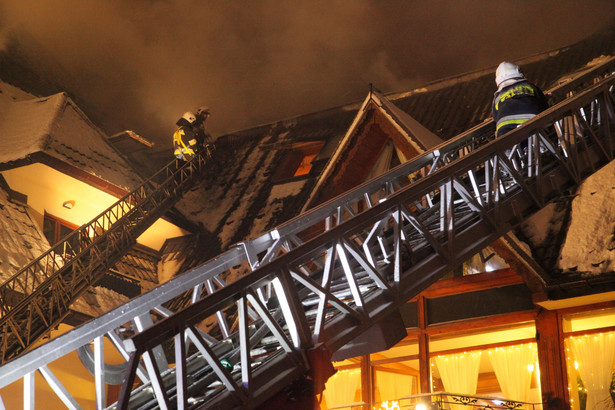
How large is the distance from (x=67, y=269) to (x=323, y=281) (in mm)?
8069

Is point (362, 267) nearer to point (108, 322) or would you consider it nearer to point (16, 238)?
point (108, 322)

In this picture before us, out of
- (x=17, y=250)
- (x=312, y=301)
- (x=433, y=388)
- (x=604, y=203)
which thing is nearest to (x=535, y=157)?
(x=312, y=301)

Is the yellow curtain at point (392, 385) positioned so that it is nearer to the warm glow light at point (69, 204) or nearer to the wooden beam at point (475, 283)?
the wooden beam at point (475, 283)

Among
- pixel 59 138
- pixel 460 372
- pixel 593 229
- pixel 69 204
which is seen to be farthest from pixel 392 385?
pixel 59 138

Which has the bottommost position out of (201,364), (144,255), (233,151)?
(201,364)

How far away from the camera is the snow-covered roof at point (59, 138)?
47.7 feet

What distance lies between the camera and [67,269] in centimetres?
1246

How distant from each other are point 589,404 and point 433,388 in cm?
249

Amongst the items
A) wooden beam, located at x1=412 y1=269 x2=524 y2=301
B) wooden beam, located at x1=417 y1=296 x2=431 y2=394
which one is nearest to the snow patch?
wooden beam, located at x1=412 y1=269 x2=524 y2=301

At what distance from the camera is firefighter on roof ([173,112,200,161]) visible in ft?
57.9

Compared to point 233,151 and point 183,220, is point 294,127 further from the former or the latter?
point 183,220

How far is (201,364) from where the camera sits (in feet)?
19.5

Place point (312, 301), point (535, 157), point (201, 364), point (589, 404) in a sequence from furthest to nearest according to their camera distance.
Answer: point (589, 404)
point (535, 157)
point (312, 301)
point (201, 364)

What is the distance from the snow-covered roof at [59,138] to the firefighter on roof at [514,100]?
9.51 m
